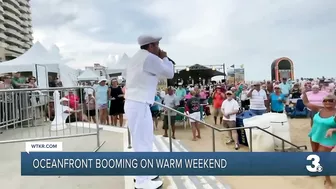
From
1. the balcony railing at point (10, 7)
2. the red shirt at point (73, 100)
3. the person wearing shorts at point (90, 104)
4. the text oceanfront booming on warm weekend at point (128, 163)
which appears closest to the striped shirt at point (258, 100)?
the person wearing shorts at point (90, 104)

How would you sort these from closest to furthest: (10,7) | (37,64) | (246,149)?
(246,149)
(37,64)
(10,7)

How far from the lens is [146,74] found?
311cm

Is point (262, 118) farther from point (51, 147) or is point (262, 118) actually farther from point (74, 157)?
point (74, 157)

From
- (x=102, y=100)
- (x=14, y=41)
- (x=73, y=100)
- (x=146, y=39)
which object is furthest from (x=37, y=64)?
(x=14, y=41)

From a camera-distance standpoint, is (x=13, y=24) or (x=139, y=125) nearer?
(x=139, y=125)

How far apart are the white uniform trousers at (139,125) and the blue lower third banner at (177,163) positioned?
19 cm

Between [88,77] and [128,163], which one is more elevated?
[88,77]

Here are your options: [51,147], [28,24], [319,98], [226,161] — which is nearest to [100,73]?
[319,98]

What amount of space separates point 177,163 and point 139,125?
1.74ft

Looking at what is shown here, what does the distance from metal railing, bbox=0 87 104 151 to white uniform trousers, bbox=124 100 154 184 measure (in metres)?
2.95

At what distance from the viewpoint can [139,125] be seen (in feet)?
10.5

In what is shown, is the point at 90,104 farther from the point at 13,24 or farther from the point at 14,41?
the point at 13,24

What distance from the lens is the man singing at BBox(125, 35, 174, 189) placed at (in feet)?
10.2

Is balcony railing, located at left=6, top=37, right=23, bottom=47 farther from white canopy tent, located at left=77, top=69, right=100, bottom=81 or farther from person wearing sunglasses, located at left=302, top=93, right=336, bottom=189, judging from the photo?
person wearing sunglasses, located at left=302, top=93, right=336, bottom=189
